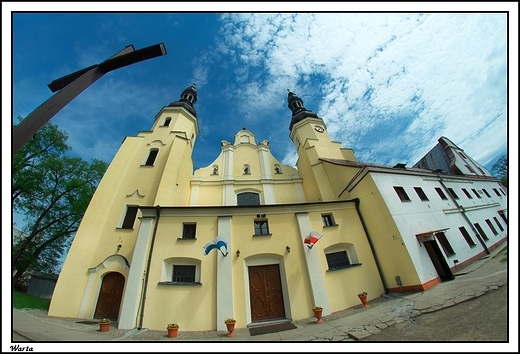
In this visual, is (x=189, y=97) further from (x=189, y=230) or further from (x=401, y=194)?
(x=401, y=194)

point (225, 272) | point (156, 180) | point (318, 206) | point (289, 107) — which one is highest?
point (289, 107)

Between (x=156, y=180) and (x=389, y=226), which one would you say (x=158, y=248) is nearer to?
(x=156, y=180)

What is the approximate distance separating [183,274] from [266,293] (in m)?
3.92

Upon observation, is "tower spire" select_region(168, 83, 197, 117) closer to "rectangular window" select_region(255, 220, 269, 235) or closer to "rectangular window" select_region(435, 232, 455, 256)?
"rectangular window" select_region(255, 220, 269, 235)

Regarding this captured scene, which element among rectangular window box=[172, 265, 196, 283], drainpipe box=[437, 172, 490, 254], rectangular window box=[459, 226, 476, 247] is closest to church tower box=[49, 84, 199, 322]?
rectangular window box=[172, 265, 196, 283]

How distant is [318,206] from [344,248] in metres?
2.52

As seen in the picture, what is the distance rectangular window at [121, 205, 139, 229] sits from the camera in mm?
10586

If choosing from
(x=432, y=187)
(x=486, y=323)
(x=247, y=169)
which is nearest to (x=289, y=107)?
(x=247, y=169)

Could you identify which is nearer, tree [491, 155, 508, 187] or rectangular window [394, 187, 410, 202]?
rectangular window [394, 187, 410, 202]

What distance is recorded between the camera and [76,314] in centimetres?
834

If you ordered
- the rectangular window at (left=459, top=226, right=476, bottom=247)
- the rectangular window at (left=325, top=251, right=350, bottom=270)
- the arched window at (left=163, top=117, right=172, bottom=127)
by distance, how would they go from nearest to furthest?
A: the rectangular window at (left=325, top=251, right=350, bottom=270), the rectangular window at (left=459, top=226, right=476, bottom=247), the arched window at (left=163, top=117, right=172, bottom=127)

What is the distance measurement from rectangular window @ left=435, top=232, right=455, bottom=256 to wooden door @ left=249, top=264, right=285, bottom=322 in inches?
340

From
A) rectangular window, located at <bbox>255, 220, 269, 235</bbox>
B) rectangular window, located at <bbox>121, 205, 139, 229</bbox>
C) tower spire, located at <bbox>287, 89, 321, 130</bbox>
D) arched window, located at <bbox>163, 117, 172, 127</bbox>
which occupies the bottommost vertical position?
rectangular window, located at <bbox>255, 220, 269, 235</bbox>

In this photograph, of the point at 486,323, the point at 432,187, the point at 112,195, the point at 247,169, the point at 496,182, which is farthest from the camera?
the point at 496,182
